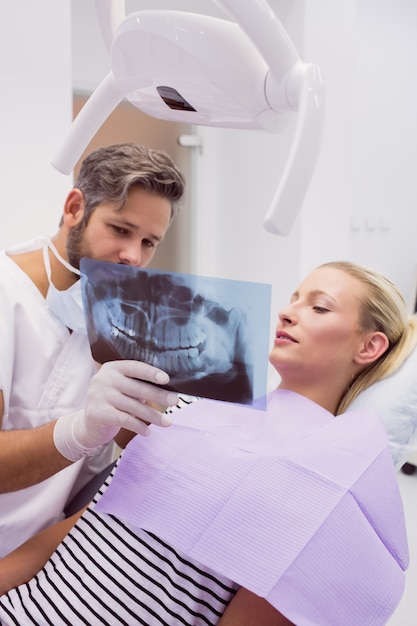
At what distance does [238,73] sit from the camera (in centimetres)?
52

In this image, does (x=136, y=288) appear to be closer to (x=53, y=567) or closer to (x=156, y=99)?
(x=156, y=99)

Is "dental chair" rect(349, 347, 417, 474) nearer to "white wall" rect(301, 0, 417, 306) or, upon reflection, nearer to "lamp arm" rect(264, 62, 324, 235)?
"lamp arm" rect(264, 62, 324, 235)

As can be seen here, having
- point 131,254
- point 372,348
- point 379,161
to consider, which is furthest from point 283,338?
point 379,161

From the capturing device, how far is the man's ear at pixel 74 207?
1322 mm

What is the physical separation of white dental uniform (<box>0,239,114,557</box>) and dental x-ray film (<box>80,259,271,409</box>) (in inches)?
17.7

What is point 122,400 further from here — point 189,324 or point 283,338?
point 283,338

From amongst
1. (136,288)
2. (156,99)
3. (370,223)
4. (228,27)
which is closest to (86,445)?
(136,288)

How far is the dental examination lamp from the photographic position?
0.50 meters

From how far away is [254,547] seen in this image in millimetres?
885

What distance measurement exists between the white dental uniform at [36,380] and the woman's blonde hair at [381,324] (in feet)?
2.00

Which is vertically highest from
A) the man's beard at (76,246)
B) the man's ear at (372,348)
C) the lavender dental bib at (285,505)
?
the man's beard at (76,246)

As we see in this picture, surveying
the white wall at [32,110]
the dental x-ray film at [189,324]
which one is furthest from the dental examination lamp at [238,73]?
the white wall at [32,110]

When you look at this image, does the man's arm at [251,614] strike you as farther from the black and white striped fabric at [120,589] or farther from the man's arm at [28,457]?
the man's arm at [28,457]

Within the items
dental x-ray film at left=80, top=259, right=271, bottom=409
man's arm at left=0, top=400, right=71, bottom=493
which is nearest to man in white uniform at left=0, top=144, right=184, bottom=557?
man's arm at left=0, top=400, right=71, bottom=493
